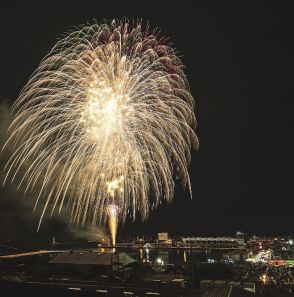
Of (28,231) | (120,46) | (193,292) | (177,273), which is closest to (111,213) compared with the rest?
(120,46)

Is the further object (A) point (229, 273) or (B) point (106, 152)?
(B) point (106, 152)

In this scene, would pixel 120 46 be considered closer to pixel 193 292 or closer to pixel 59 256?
pixel 59 256

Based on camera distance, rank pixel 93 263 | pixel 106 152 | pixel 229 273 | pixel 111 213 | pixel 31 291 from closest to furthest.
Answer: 1. pixel 31 291
2. pixel 229 273
3. pixel 93 263
4. pixel 106 152
5. pixel 111 213

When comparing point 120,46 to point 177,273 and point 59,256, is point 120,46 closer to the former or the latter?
point 59,256

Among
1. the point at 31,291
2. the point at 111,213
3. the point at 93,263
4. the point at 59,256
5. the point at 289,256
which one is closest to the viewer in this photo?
the point at 31,291

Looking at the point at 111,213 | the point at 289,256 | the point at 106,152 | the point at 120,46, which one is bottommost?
the point at 289,256

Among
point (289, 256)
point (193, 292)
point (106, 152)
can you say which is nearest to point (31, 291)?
point (193, 292)

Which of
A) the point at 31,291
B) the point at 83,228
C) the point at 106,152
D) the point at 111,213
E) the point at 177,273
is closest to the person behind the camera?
the point at 31,291

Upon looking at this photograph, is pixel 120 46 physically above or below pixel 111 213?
above

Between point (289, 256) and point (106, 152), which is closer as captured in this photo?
point (106, 152)
